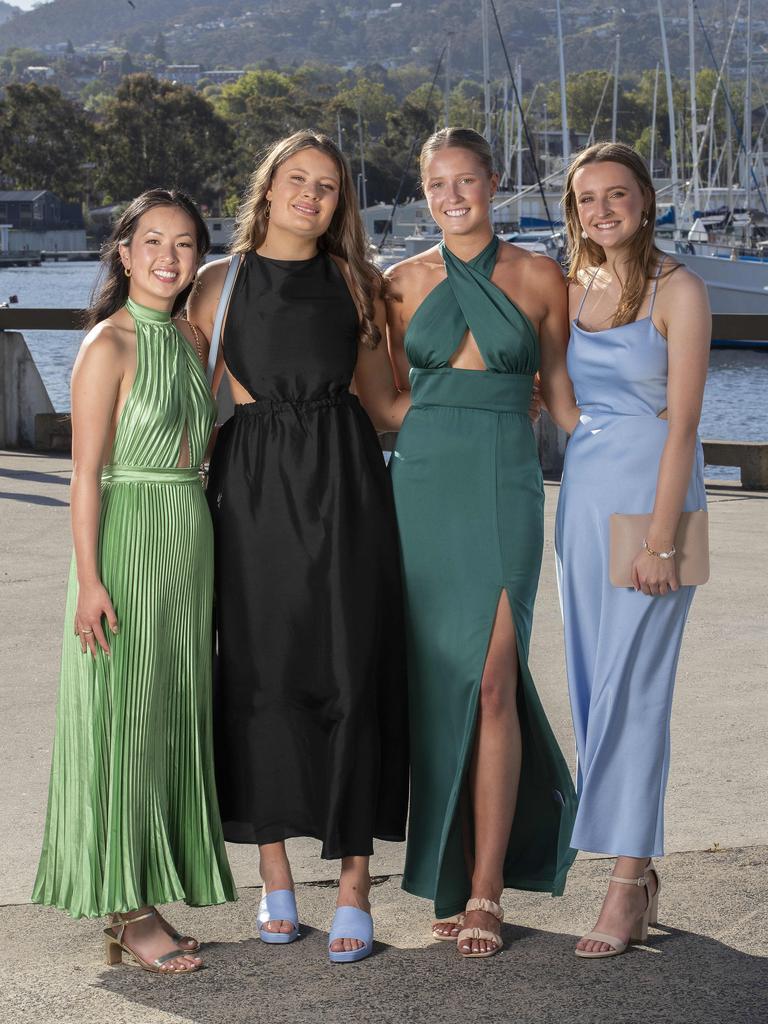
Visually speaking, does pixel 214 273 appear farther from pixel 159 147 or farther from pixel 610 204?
pixel 159 147

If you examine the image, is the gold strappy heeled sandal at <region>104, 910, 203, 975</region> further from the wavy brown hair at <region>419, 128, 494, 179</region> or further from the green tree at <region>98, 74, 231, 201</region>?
the green tree at <region>98, 74, 231, 201</region>

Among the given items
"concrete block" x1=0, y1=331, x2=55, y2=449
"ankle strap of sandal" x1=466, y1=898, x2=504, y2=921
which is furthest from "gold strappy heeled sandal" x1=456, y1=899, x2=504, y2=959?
"concrete block" x1=0, y1=331, x2=55, y2=449

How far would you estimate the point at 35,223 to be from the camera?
362ft

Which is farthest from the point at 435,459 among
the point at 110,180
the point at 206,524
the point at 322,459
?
the point at 110,180

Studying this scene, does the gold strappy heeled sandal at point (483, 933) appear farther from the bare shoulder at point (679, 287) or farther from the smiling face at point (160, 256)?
the smiling face at point (160, 256)

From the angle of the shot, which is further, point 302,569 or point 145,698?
point 302,569

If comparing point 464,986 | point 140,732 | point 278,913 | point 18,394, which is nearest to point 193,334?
point 140,732

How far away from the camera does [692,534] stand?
3.41 m

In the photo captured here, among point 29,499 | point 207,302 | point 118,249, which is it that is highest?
point 118,249

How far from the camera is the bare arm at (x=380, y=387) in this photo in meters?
3.67

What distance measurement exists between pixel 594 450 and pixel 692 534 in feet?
0.94

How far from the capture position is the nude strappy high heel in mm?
3328

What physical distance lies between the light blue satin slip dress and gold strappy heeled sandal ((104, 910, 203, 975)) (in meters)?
0.92

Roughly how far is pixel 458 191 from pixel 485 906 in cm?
165
